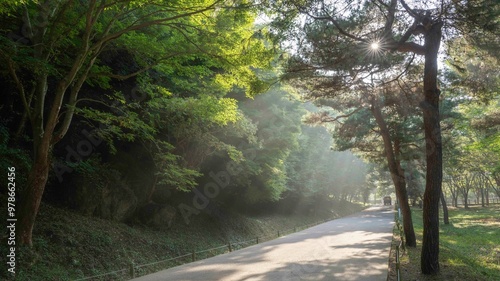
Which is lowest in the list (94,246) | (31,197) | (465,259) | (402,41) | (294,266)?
(465,259)

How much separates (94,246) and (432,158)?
11.6m

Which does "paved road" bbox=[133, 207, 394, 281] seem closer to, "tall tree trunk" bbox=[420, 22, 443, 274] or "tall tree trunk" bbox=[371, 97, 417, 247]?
"tall tree trunk" bbox=[371, 97, 417, 247]

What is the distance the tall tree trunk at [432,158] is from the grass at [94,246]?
927cm

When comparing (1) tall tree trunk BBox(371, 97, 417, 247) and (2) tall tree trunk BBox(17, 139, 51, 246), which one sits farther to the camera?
(1) tall tree trunk BBox(371, 97, 417, 247)

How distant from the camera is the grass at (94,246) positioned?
850 centimetres

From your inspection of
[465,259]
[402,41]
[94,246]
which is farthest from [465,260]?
[94,246]

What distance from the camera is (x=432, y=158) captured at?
30.0 feet

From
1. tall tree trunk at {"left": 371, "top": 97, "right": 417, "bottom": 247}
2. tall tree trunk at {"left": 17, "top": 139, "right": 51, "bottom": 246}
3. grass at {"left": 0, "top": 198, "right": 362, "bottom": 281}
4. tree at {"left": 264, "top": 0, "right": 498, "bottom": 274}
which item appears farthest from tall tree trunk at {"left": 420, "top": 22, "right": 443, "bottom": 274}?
tall tree trunk at {"left": 17, "top": 139, "right": 51, "bottom": 246}

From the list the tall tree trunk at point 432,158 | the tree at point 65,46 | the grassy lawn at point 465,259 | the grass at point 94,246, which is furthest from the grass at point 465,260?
the grass at point 94,246

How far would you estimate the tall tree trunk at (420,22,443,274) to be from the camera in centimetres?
900

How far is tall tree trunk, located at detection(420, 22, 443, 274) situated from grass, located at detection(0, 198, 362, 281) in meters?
9.27

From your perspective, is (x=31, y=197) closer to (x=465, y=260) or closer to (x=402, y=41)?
(x=402, y=41)

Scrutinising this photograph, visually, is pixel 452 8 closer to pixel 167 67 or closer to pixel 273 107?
pixel 167 67

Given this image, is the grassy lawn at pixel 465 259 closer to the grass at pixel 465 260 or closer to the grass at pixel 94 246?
the grass at pixel 465 260
